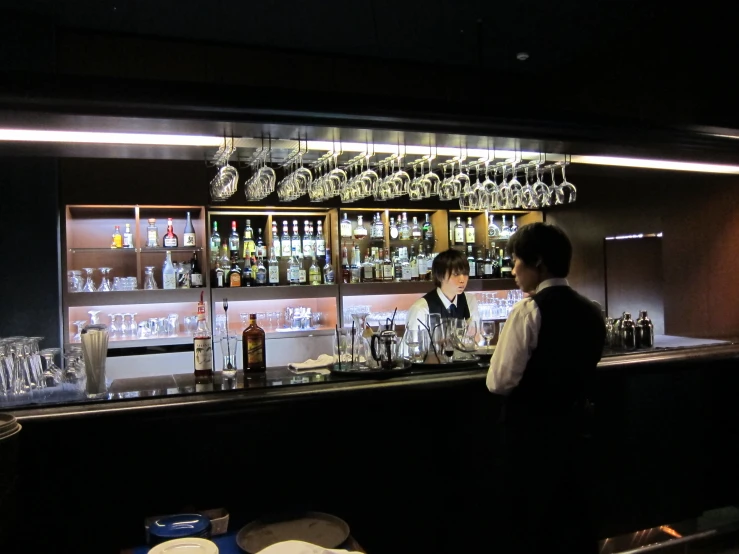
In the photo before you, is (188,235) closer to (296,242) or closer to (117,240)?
(117,240)

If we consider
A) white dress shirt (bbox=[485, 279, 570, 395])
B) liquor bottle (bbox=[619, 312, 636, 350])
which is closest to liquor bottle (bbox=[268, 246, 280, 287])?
liquor bottle (bbox=[619, 312, 636, 350])

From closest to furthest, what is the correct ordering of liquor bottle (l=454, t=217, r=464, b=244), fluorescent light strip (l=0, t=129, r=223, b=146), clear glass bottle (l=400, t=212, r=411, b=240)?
1. fluorescent light strip (l=0, t=129, r=223, b=146)
2. clear glass bottle (l=400, t=212, r=411, b=240)
3. liquor bottle (l=454, t=217, r=464, b=244)

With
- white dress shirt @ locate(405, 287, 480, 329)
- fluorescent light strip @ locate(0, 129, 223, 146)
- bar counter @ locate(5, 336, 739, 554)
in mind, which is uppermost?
fluorescent light strip @ locate(0, 129, 223, 146)

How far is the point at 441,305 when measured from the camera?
4.09 meters

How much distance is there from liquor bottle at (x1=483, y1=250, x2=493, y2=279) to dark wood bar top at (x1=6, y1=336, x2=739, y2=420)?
9.03ft

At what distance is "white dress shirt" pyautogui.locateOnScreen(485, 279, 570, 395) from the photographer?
220 cm

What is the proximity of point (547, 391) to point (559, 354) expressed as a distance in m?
0.16

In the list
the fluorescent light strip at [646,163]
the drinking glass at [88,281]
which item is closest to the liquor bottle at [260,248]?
the drinking glass at [88,281]

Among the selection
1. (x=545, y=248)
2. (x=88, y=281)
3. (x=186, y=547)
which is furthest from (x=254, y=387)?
(x=88, y=281)

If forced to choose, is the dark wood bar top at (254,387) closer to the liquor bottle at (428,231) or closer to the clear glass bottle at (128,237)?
the clear glass bottle at (128,237)

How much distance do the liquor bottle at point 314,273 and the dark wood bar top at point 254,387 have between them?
8.08 ft

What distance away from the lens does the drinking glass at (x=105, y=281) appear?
15.4 feet

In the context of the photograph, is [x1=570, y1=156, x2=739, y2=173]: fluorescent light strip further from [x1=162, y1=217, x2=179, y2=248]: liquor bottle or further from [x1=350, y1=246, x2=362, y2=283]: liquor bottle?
[x1=162, y1=217, x2=179, y2=248]: liquor bottle

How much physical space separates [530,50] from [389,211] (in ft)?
6.12
